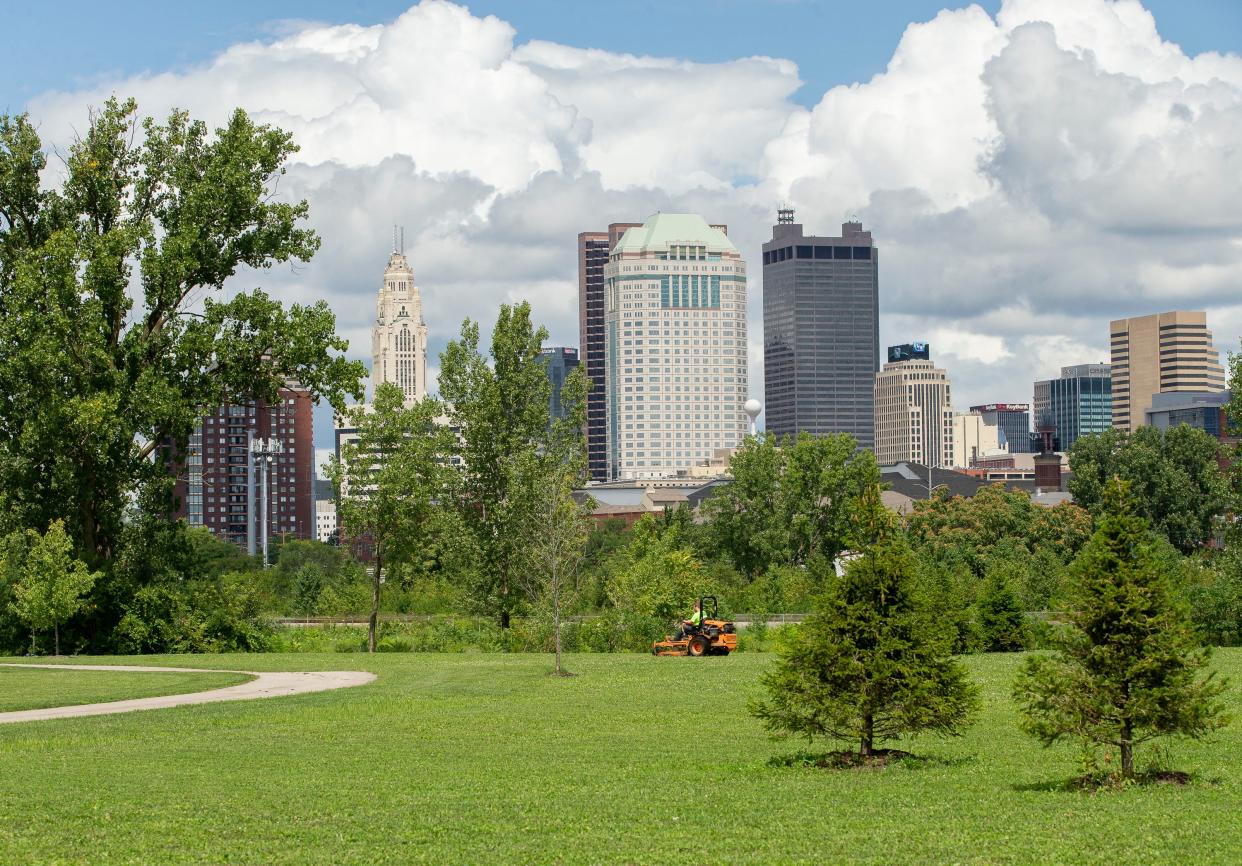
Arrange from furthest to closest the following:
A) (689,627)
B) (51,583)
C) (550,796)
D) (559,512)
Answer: (51,583)
(689,627)
(559,512)
(550,796)

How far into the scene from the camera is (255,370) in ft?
156

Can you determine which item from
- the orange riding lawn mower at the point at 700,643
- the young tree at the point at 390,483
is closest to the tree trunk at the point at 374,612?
the young tree at the point at 390,483

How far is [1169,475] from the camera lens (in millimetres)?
112875

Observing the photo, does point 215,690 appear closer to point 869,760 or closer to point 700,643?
point 700,643

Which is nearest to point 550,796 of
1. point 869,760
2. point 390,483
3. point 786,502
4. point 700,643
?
point 869,760

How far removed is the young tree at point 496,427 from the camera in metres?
52.7

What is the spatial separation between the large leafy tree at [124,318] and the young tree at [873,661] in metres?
30.0

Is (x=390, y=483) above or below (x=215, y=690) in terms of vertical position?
above

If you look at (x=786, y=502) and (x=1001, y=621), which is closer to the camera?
(x=1001, y=621)

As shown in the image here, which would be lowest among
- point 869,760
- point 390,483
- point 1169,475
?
point 869,760

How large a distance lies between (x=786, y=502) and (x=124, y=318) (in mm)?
50076

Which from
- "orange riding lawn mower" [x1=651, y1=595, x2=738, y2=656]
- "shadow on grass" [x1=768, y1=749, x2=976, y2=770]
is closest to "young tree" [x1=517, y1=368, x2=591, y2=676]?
"orange riding lawn mower" [x1=651, y1=595, x2=738, y2=656]

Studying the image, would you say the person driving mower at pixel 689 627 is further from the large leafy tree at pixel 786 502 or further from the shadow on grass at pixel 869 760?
the large leafy tree at pixel 786 502

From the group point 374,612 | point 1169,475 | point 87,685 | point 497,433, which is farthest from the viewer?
point 1169,475
